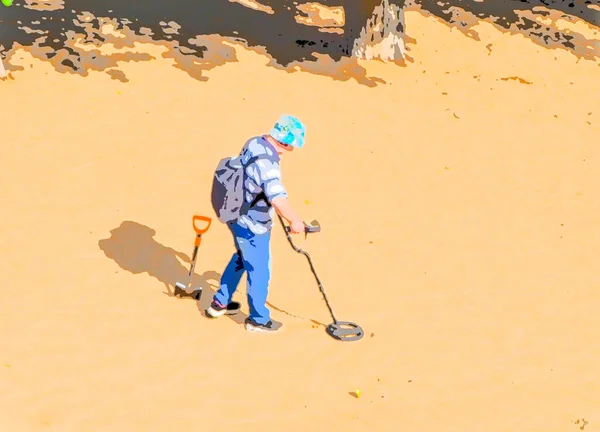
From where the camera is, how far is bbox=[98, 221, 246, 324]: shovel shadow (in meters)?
6.66

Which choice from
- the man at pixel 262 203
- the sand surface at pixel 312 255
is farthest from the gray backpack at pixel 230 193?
the sand surface at pixel 312 255

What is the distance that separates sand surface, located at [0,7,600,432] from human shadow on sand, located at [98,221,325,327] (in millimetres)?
25

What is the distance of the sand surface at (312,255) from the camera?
18.1 feet

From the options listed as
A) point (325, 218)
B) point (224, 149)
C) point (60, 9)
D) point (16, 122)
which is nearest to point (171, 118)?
point (224, 149)

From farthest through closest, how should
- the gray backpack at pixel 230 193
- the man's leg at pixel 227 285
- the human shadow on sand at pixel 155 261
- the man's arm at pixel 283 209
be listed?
the human shadow on sand at pixel 155 261, the man's leg at pixel 227 285, the gray backpack at pixel 230 193, the man's arm at pixel 283 209

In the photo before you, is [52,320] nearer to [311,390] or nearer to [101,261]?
[101,261]

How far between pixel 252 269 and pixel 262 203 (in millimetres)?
555

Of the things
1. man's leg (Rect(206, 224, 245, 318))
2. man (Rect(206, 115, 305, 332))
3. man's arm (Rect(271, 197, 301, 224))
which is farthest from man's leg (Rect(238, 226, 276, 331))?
man's arm (Rect(271, 197, 301, 224))

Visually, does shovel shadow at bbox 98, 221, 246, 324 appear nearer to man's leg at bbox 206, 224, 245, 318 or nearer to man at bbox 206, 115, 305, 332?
man's leg at bbox 206, 224, 245, 318

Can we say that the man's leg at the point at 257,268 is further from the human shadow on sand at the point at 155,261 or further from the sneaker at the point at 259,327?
the human shadow on sand at the point at 155,261

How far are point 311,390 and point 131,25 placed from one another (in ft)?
31.6

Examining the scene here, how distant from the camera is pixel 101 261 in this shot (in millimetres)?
7012

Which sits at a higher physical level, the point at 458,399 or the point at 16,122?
the point at 458,399

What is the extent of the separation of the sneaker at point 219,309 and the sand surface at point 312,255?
0.30 ft
